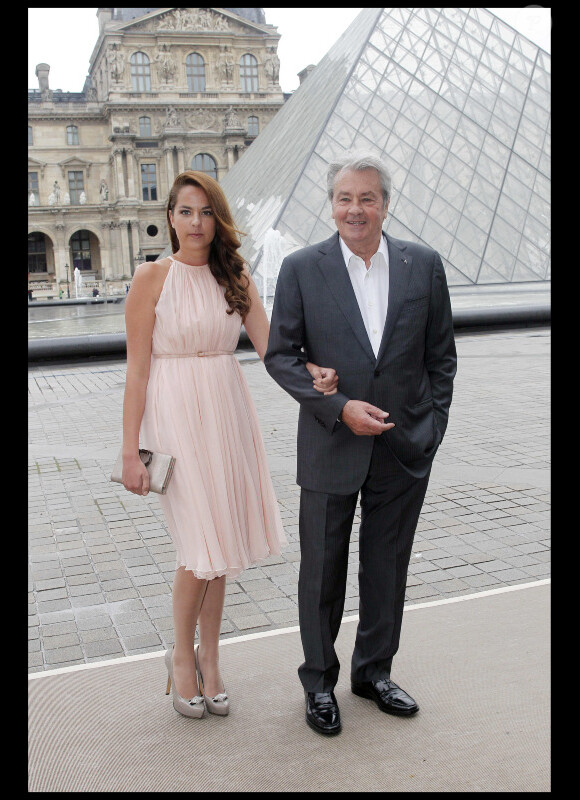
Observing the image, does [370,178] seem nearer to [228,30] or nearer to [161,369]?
[161,369]

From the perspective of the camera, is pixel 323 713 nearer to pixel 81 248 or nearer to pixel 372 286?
pixel 372 286

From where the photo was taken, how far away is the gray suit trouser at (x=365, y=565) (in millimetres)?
2410

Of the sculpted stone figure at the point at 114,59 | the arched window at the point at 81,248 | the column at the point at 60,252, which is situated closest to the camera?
the column at the point at 60,252

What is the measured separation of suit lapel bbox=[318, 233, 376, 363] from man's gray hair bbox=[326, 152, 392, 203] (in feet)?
0.65

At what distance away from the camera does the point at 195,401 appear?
2.40 meters

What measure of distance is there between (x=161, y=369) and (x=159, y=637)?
1.15 metres

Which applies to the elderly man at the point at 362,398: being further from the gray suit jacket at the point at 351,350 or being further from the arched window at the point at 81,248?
the arched window at the point at 81,248

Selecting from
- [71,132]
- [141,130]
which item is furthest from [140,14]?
[71,132]

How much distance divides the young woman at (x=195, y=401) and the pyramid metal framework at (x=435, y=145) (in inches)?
613

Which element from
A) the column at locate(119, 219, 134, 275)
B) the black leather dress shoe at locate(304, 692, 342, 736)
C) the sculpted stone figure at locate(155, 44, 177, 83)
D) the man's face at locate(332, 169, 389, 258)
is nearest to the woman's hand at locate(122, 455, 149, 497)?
the black leather dress shoe at locate(304, 692, 342, 736)

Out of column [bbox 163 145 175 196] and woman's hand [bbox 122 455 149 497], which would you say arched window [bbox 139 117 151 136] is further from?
woman's hand [bbox 122 455 149 497]

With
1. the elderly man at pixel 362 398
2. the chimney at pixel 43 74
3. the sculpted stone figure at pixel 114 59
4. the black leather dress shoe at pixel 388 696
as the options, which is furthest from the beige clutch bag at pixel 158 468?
the chimney at pixel 43 74

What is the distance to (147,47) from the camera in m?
58.8

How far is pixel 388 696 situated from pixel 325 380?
948mm
